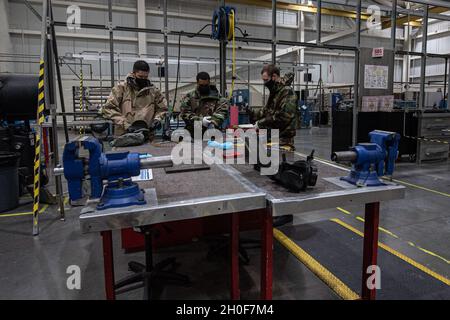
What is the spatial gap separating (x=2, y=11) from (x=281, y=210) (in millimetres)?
13722

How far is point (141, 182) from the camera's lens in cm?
165

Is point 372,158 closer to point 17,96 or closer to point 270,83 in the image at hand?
point 270,83

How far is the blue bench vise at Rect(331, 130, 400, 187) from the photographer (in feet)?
5.05

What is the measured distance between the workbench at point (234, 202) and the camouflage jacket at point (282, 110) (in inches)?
50.6

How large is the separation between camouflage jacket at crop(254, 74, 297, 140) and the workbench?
129 cm

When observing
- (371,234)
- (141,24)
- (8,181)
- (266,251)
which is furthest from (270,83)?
(141,24)

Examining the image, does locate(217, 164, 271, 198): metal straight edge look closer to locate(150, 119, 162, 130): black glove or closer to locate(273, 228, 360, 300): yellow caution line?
locate(273, 228, 360, 300): yellow caution line

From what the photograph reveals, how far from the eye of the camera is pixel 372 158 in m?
1.54

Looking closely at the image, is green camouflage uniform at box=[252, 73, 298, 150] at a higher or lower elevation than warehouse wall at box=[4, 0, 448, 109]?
lower

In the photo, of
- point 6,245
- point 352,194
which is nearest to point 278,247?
point 352,194

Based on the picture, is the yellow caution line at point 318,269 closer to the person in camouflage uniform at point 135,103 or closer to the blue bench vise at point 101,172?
the blue bench vise at point 101,172

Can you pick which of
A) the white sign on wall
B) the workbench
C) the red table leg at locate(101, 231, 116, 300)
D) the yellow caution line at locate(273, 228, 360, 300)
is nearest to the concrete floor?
the yellow caution line at locate(273, 228, 360, 300)

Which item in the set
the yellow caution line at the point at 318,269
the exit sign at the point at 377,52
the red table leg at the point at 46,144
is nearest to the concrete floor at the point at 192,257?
the yellow caution line at the point at 318,269

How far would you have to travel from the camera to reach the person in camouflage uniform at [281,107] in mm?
3059
